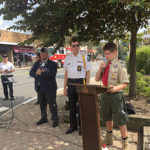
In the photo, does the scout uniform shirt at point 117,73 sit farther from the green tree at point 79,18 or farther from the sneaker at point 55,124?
the sneaker at point 55,124

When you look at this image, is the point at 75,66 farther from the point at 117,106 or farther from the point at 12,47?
the point at 12,47

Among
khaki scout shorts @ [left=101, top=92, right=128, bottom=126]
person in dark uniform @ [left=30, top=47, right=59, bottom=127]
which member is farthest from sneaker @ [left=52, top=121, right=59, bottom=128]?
khaki scout shorts @ [left=101, top=92, right=128, bottom=126]

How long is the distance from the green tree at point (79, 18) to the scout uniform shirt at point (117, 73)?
1.27 metres

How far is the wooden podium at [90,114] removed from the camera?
2.23 meters

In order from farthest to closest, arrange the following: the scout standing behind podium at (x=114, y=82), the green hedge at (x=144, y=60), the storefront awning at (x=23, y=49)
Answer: the storefront awning at (x=23, y=49), the green hedge at (x=144, y=60), the scout standing behind podium at (x=114, y=82)

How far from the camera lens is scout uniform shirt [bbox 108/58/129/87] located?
8.46ft

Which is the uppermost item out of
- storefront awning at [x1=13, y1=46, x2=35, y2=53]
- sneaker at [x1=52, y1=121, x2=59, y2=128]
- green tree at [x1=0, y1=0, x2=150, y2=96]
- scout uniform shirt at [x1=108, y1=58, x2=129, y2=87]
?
storefront awning at [x1=13, y1=46, x2=35, y2=53]

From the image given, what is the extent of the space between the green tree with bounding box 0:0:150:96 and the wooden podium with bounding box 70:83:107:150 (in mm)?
1864

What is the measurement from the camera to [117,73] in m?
2.62

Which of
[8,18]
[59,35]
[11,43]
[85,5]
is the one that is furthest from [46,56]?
[11,43]

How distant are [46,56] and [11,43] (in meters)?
27.2

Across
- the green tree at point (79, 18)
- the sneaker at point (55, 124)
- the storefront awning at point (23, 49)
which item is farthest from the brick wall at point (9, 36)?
the sneaker at point (55, 124)

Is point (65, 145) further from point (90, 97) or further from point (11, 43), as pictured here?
point (11, 43)

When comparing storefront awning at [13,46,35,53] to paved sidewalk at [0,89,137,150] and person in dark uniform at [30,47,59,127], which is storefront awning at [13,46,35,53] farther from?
person in dark uniform at [30,47,59,127]
